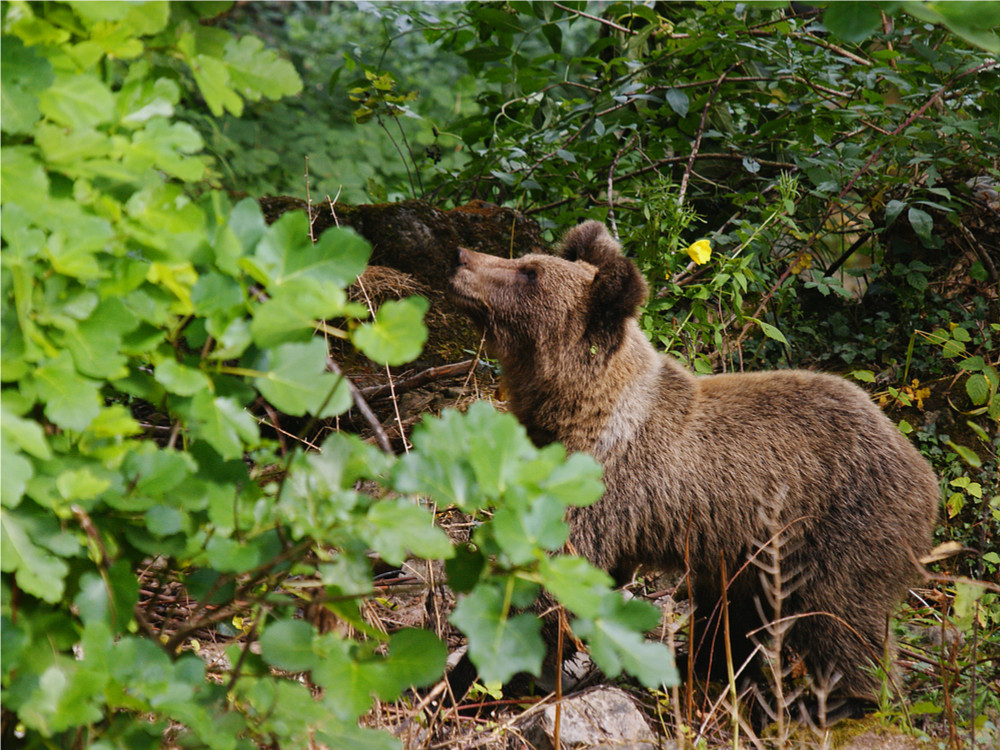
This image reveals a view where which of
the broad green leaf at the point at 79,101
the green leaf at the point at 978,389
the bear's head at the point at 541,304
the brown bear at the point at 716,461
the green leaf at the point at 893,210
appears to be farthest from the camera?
the green leaf at the point at 893,210

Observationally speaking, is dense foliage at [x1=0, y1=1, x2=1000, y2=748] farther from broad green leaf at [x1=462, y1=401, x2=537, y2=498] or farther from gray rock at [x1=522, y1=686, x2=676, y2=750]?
gray rock at [x1=522, y1=686, x2=676, y2=750]

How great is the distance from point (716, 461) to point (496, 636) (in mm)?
2266

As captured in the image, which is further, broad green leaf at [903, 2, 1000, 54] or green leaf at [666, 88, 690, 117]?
green leaf at [666, 88, 690, 117]

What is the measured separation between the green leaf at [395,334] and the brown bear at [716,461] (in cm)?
203

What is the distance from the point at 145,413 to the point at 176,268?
317cm

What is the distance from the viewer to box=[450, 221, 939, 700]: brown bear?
3.13 metres

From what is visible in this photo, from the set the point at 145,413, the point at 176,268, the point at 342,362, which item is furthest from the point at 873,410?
the point at 145,413

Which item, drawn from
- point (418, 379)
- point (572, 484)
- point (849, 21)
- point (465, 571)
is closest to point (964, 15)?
point (849, 21)

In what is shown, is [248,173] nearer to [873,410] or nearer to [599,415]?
[599,415]

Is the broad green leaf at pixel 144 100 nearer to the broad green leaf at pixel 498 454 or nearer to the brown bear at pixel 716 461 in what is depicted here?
the broad green leaf at pixel 498 454

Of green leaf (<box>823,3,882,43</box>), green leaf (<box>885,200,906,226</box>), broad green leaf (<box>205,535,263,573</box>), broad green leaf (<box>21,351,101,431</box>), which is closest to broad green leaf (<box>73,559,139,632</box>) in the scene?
broad green leaf (<box>205,535,263,573</box>)

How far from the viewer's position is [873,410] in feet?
10.8

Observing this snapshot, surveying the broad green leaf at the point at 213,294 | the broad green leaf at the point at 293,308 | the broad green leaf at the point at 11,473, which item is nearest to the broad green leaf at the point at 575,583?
Answer: the broad green leaf at the point at 293,308

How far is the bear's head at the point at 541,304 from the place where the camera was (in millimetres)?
3381
